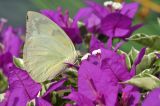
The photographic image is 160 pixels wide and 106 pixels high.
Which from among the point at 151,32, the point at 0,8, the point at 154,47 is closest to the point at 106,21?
the point at 154,47

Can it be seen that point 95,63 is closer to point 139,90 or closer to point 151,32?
point 139,90

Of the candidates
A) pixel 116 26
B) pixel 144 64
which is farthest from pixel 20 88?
pixel 116 26

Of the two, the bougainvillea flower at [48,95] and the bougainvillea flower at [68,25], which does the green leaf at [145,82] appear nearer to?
the bougainvillea flower at [48,95]

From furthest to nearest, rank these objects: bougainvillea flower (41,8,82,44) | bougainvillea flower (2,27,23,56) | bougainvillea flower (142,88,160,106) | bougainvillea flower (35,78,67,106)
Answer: bougainvillea flower (2,27,23,56)
bougainvillea flower (41,8,82,44)
bougainvillea flower (35,78,67,106)
bougainvillea flower (142,88,160,106)

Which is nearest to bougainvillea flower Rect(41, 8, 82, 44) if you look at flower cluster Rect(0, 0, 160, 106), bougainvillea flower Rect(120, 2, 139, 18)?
flower cluster Rect(0, 0, 160, 106)

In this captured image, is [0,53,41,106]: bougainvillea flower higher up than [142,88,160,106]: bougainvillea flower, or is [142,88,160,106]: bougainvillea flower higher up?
[142,88,160,106]: bougainvillea flower

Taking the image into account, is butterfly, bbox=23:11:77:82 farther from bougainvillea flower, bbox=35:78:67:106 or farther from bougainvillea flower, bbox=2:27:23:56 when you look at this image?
bougainvillea flower, bbox=2:27:23:56

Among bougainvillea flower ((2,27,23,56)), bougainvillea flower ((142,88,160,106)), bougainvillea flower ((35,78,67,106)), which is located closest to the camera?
bougainvillea flower ((142,88,160,106))

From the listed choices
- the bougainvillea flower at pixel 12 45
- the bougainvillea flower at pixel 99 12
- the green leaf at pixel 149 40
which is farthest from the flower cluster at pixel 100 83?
the bougainvillea flower at pixel 12 45

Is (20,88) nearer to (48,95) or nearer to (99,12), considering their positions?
(48,95)
